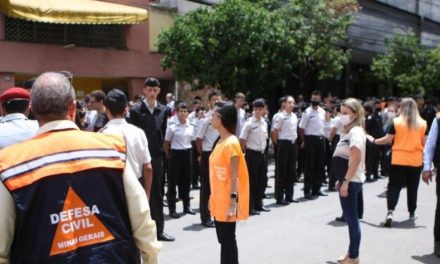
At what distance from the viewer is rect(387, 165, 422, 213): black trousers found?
8156mm

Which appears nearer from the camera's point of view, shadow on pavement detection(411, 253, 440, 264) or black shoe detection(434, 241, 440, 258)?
shadow on pavement detection(411, 253, 440, 264)

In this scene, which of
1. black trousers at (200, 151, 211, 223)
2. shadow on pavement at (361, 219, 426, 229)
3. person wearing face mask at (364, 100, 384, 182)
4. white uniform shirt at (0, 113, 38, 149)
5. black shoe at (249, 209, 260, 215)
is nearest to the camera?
white uniform shirt at (0, 113, 38, 149)

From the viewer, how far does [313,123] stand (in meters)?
10.8

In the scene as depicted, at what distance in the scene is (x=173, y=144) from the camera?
9.09m

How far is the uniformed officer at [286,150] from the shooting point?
996 cm

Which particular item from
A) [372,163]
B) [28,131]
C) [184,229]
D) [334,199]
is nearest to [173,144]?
[184,229]

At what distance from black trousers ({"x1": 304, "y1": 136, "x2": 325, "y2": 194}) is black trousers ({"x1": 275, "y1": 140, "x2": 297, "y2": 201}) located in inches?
25.3

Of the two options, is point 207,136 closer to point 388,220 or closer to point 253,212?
point 253,212

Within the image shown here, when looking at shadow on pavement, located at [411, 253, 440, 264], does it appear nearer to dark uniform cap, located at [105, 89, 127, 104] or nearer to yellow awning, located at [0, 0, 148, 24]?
dark uniform cap, located at [105, 89, 127, 104]

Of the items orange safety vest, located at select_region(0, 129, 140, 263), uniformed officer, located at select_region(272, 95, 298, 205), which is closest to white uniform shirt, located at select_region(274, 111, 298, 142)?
uniformed officer, located at select_region(272, 95, 298, 205)

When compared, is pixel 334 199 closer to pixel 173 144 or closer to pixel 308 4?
pixel 173 144

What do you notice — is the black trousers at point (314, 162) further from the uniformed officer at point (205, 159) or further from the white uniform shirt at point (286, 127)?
the uniformed officer at point (205, 159)

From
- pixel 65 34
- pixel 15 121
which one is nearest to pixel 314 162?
pixel 15 121

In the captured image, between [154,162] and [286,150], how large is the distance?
3.81 meters
